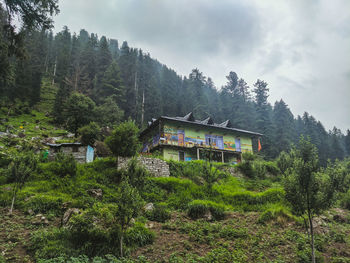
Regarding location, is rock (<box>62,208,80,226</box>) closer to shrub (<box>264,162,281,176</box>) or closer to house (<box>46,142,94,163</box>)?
house (<box>46,142,94,163</box>)

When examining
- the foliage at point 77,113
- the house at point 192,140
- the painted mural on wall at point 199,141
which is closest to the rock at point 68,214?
the house at point 192,140

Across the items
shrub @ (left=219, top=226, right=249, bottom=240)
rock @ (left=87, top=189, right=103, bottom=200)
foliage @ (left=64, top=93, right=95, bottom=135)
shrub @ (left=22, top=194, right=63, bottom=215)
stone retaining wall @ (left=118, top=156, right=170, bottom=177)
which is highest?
foliage @ (left=64, top=93, right=95, bottom=135)

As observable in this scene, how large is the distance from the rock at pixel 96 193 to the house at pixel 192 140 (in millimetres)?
13244

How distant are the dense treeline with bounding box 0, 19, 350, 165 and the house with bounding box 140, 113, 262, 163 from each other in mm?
10155

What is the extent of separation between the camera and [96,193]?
15.3 meters

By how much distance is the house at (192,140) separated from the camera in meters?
29.4

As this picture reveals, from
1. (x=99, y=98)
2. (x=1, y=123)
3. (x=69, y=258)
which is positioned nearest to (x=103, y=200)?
(x=69, y=258)

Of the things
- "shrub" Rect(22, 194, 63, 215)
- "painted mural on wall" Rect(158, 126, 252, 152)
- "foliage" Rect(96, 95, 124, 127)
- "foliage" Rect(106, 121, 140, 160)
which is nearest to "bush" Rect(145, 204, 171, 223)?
"shrub" Rect(22, 194, 63, 215)

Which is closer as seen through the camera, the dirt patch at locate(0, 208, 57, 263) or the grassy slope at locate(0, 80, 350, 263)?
the dirt patch at locate(0, 208, 57, 263)

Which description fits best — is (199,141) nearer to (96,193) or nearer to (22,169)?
(96,193)

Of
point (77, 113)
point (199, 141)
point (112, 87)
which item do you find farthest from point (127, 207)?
point (112, 87)

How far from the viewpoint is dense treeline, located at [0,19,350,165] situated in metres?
44.4

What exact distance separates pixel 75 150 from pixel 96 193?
851cm

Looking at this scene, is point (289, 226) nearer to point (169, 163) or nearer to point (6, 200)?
point (169, 163)
